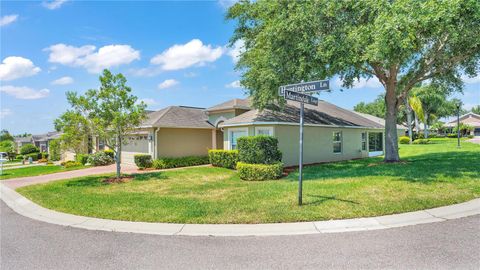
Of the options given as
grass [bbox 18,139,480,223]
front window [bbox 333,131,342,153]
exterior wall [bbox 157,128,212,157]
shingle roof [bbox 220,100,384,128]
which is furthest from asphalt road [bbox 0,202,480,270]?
front window [bbox 333,131,342,153]

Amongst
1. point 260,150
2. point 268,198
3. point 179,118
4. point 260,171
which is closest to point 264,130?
point 260,150

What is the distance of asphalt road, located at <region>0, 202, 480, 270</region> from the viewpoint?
432 centimetres

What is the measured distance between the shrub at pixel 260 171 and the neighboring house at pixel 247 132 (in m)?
3.56

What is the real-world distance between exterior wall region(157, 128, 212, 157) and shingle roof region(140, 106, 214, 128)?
0.50 metres

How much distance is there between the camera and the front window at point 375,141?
2502cm

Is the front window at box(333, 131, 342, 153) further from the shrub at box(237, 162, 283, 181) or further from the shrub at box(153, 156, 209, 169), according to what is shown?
the shrub at box(153, 156, 209, 169)

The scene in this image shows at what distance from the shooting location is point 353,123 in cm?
2222

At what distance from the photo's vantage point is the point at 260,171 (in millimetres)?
13086

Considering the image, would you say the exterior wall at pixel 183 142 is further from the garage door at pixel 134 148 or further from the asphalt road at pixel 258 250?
the asphalt road at pixel 258 250

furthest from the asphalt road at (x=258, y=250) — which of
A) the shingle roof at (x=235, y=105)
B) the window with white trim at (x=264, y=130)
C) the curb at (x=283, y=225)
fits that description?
the shingle roof at (x=235, y=105)

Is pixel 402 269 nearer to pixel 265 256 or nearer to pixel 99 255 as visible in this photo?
pixel 265 256

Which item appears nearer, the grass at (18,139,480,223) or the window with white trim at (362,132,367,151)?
the grass at (18,139,480,223)

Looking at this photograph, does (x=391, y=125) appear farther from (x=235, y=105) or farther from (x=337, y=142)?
(x=235, y=105)

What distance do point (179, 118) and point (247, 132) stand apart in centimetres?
656
